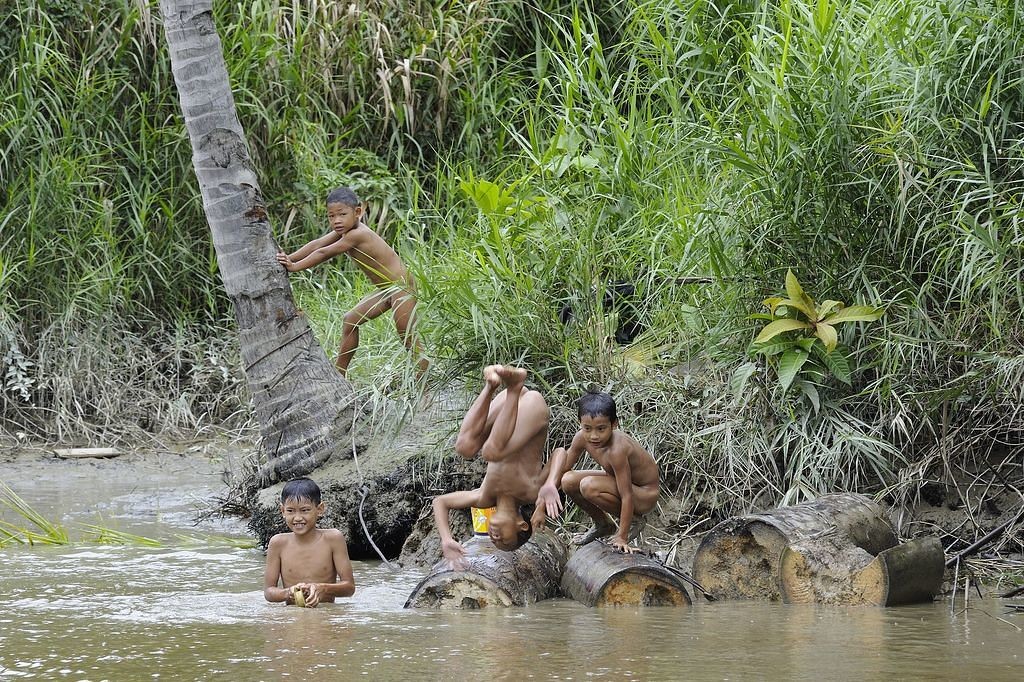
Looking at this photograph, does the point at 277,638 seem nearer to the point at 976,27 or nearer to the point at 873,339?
the point at 873,339

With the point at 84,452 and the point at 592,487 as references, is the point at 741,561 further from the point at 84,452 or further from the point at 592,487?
the point at 84,452

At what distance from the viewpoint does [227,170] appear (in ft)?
23.3

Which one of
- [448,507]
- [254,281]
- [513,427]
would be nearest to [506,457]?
[513,427]

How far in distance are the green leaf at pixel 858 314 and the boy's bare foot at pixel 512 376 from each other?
1538mm

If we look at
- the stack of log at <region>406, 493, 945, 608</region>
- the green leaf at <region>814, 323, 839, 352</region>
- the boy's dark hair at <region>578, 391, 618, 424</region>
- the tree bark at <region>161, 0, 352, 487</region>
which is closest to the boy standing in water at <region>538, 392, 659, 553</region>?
the boy's dark hair at <region>578, 391, 618, 424</region>

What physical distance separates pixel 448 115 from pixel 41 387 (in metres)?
3.87

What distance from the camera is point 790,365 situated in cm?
605

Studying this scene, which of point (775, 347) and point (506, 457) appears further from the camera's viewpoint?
point (775, 347)

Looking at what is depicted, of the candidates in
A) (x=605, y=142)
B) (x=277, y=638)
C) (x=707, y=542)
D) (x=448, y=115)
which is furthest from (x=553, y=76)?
(x=277, y=638)

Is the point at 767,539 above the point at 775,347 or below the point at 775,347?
below

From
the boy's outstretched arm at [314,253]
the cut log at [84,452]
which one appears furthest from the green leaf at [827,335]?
the cut log at [84,452]

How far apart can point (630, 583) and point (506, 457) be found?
2.57 ft

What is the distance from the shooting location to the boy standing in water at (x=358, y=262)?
7.20 meters

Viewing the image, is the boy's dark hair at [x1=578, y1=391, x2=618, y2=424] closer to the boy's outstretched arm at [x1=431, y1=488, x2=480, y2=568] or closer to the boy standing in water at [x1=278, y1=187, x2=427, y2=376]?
the boy's outstretched arm at [x1=431, y1=488, x2=480, y2=568]
